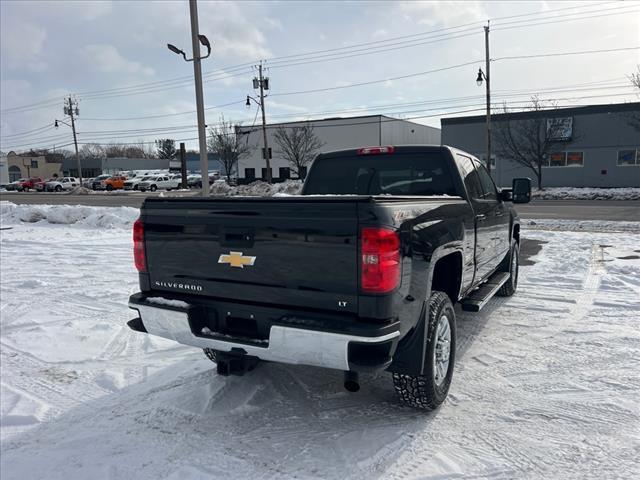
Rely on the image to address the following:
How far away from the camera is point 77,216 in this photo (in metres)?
16.2

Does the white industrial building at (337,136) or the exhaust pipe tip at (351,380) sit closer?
the exhaust pipe tip at (351,380)

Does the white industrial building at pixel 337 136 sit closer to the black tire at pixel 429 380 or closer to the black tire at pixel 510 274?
the black tire at pixel 510 274

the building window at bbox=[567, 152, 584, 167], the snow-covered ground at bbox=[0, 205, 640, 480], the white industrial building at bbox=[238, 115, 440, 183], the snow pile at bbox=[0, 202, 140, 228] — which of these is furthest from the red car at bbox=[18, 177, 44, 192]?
the snow-covered ground at bbox=[0, 205, 640, 480]

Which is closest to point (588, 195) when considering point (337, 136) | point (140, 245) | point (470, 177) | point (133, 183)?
point (470, 177)

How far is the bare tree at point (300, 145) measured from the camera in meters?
53.4

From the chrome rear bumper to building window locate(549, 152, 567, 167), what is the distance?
125ft

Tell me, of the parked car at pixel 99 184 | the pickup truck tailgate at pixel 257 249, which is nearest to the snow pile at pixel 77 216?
the pickup truck tailgate at pixel 257 249

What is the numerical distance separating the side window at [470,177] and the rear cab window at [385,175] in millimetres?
Result: 258

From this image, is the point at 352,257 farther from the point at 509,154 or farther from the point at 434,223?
the point at 509,154

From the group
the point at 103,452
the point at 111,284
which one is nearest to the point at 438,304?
the point at 103,452

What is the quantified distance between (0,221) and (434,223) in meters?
18.0

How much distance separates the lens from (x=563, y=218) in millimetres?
17359

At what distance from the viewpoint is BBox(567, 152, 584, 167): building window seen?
35188 millimetres

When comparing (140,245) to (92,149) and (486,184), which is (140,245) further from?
(92,149)
